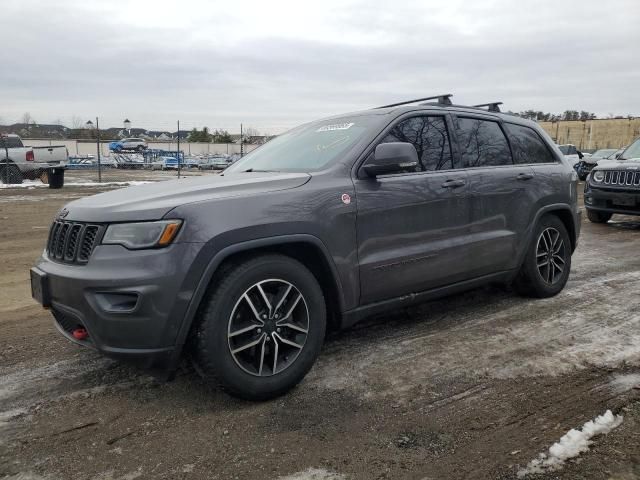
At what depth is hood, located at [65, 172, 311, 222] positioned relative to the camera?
2.89 metres

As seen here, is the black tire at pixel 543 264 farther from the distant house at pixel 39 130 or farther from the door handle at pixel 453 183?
the distant house at pixel 39 130

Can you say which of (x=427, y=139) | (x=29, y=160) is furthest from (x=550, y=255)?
(x=29, y=160)

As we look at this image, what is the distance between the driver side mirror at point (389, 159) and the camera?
138 inches

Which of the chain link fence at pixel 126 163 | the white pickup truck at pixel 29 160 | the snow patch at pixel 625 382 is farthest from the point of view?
the chain link fence at pixel 126 163

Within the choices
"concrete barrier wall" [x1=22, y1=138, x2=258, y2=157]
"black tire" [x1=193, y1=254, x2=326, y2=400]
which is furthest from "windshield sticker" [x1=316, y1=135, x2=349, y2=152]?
"concrete barrier wall" [x1=22, y1=138, x2=258, y2=157]

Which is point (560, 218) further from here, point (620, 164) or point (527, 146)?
point (620, 164)

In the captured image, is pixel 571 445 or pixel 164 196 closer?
pixel 571 445

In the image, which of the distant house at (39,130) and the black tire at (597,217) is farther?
the distant house at (39,130)

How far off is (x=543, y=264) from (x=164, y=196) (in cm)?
357

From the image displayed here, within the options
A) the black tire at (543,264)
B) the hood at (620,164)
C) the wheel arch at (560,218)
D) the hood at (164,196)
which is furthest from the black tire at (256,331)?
the hood at (620,164)

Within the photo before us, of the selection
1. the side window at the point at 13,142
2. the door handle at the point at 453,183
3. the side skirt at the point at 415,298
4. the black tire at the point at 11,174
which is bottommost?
the side skirt at the point at 415,298

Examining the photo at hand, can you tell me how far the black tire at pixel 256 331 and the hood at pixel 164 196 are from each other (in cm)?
43

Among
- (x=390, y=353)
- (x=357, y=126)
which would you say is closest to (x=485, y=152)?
(x=357, y=126)

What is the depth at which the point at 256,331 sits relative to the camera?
307 centimetres
